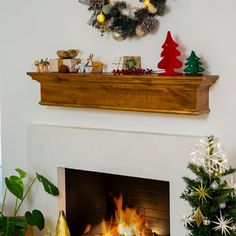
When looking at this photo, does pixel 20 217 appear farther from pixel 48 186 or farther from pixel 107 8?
pixel 107 8

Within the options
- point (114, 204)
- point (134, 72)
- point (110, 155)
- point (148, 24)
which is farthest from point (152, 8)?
point (114, 204)

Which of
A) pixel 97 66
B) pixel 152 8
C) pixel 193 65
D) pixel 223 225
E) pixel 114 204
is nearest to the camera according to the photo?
pixel 223 225

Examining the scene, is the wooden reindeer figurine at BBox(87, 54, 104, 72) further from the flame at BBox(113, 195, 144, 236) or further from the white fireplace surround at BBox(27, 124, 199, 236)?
the flame at BBox(113, 195, 144, 236)

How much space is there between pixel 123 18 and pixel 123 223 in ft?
4.12

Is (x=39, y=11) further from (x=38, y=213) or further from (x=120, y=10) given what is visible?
(x=38, y=213)

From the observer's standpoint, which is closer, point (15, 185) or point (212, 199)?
point (212, 199)

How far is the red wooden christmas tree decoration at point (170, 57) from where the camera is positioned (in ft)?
9.29

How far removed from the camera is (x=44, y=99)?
337 cm

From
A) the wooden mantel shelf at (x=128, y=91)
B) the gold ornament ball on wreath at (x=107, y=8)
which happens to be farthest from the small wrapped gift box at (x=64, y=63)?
the gold ornament ball on wreath at (x=107, y=8)

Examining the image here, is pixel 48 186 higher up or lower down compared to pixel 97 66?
lower down

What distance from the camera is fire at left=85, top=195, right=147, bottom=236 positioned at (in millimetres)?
3424

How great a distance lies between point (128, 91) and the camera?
299cm

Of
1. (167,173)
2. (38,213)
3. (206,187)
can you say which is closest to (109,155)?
(167,173)

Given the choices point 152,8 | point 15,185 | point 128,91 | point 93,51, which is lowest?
point 15,185
